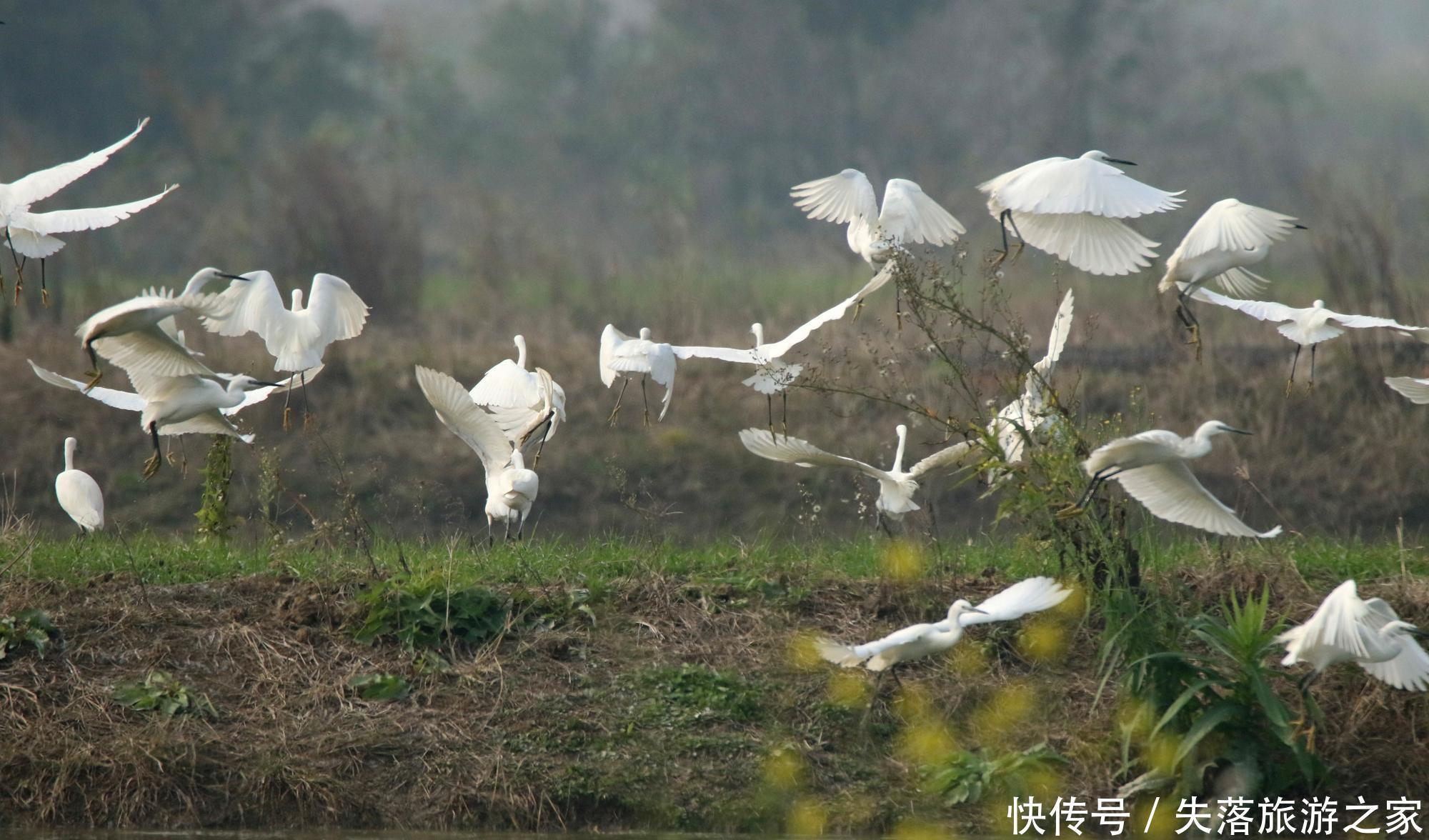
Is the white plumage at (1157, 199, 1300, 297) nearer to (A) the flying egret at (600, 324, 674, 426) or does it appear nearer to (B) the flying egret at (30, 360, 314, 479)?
(A) the flying egret at (600, 324, 674, 426)

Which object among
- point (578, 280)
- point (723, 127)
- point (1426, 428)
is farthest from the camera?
point (723, 127)

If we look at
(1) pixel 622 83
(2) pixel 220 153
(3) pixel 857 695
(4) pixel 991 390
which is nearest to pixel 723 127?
(1) pixel 622 83

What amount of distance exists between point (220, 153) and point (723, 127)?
1100 cm

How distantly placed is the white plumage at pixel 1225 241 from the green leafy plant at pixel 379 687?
4349 mm

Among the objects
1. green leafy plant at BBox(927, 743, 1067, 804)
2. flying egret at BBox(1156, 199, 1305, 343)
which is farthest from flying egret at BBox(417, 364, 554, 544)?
flying egret at BBox(1156, 199, 1305, 343)

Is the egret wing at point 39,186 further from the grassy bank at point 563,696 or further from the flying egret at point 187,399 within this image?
the grassy bank at point 563,696

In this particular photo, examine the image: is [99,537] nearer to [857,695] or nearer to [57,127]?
[857,695]

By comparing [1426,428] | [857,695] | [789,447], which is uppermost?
[789,447]

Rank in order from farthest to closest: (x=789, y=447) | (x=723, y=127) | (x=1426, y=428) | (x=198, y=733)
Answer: (x=723, y=127) < (x=1426, y=428) < (x=789, y=447) < (x=198, y=733)

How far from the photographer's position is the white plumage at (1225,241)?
27.6 ft

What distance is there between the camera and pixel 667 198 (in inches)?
1256

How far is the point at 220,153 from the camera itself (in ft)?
96.3

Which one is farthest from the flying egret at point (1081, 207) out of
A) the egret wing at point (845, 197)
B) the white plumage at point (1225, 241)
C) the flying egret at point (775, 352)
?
the egret wing at point (845, 197)

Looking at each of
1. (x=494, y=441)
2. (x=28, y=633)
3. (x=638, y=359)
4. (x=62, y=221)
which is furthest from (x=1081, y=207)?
(x=28, y=633)
